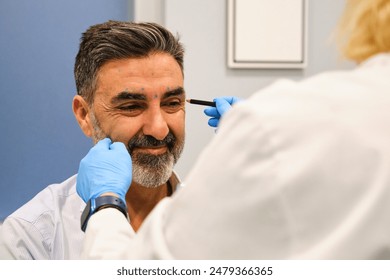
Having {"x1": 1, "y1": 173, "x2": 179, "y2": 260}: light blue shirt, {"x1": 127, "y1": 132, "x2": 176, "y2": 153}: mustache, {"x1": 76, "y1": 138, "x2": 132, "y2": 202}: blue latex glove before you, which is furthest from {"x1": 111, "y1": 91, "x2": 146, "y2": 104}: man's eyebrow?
{"x1": 1, "y1": 173, "x2": 179, "y2": 260}: light blue shirt

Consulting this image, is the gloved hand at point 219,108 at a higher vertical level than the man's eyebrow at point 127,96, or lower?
lower

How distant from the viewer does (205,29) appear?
2.08 metres

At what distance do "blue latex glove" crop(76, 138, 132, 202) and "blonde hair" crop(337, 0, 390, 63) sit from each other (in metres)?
0.59

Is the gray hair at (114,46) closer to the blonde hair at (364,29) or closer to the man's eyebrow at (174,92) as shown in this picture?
the man's eyebrow at (174,92)

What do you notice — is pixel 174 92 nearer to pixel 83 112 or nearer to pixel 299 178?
pixel 83 112

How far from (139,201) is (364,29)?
1076mm

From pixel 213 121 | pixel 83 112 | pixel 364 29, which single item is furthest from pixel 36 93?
pixel 364 29

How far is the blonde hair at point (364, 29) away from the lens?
64cm

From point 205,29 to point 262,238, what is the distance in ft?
5.32

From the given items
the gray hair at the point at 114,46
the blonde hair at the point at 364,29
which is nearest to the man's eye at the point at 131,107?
the gray hair at the point at 114,46

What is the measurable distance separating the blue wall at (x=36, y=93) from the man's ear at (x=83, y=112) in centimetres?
45

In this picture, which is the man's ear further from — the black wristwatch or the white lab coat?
the white lab coat

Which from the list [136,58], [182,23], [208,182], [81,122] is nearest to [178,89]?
[136,58]
